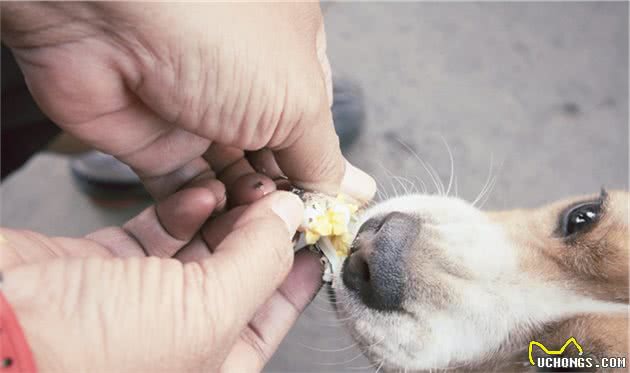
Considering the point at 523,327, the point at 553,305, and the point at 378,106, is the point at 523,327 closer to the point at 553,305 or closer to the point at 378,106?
the point at 553,305

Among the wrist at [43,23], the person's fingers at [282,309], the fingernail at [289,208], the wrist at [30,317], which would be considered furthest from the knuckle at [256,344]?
the wrist at [43,23]

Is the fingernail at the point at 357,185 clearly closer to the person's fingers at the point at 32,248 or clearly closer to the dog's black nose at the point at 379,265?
the dog's black nose at the point at 379,265

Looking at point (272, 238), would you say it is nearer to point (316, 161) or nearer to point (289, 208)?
point (289, 208)

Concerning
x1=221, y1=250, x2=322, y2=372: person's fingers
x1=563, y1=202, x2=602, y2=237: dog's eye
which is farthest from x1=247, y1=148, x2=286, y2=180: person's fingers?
x1=563, y1=202, x2=602, y2=237: dog's eye

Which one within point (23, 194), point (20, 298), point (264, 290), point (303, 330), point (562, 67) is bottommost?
point (303, 330)

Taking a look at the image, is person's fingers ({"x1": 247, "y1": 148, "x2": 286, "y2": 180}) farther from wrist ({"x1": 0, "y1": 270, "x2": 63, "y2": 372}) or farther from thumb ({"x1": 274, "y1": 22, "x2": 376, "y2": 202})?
wrist ({"x1": 0, "y1": 270, "x2": 63, "y2": 372})

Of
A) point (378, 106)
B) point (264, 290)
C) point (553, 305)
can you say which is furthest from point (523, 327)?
point (378, 106)

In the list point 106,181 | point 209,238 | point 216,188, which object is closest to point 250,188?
point 216,188
